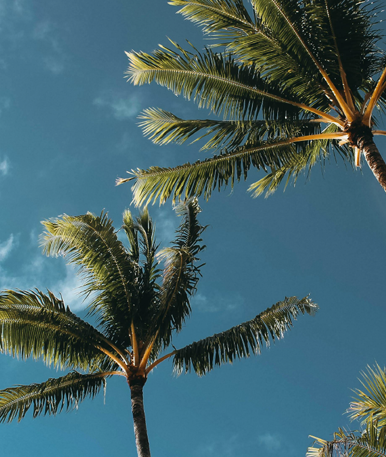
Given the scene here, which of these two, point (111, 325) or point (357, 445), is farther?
point (111, 325)

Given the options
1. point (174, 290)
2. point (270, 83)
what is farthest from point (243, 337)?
point (270, 83)

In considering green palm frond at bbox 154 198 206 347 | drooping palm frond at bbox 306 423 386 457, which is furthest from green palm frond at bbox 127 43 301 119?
drooping palm frond at bbox 306 423 386 457

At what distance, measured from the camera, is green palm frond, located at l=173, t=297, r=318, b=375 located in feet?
29.0

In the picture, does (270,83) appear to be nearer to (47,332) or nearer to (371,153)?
(371,153)

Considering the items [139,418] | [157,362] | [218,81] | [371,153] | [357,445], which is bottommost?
[357,445]

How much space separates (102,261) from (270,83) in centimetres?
465

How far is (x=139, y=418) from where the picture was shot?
8.58 metres

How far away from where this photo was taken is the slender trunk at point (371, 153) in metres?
7.04

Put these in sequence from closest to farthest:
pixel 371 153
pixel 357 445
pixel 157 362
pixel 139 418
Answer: pixel 357 445
pixel 371 153
pixel 139 418
pixel 157 362

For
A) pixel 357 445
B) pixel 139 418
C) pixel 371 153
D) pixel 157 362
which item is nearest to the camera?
pixel 357 445

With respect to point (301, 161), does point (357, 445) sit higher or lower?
lower

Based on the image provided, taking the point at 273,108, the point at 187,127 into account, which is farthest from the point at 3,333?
the point at 273,108

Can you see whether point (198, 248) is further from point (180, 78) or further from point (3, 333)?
point (3, 333)

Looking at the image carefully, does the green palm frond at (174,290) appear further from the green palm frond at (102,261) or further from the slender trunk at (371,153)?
the slender trunk at (371,153)
